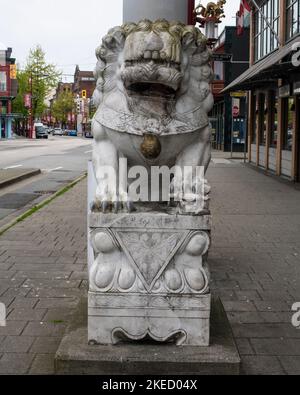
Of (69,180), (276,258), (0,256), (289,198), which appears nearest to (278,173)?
(289,198)

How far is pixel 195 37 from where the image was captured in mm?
3857

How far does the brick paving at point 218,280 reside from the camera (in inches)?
170

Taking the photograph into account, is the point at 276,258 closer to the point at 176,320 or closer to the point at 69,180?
the point at 176,320

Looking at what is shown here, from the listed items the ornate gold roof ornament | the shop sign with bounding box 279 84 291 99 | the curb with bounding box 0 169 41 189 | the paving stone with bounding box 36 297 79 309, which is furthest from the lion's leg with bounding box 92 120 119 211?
the shop sign with bounding box 279 84 291 99

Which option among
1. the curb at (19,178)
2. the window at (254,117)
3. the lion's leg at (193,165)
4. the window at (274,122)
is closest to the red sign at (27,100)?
the window at (254,117)

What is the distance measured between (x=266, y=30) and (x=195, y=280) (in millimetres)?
19650

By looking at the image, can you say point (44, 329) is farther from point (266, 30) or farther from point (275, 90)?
point (266, 30)

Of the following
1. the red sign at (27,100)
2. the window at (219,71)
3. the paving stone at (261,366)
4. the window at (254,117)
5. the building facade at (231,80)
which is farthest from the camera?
the red sign at (27,100)

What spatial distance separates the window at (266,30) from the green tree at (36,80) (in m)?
49.7

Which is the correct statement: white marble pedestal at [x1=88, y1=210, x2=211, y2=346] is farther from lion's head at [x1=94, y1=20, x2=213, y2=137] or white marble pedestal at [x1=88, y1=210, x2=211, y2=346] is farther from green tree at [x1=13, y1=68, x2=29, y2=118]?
green tree at [x1=13, y1=68, x2=29, y2=118]

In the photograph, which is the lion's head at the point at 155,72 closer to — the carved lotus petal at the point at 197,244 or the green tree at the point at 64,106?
the carved lotus petal at the point at 197,244

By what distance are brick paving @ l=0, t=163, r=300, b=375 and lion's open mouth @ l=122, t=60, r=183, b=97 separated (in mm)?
1993

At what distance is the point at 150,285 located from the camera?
3855 millimetres

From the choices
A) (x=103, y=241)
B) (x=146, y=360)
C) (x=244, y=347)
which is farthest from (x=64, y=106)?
(x=146, y=360)
